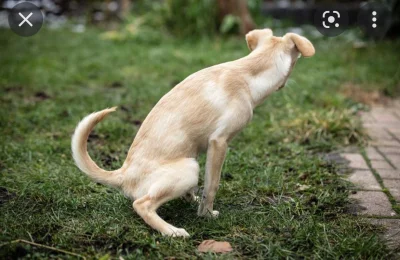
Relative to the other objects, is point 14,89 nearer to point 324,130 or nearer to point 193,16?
point 324,130

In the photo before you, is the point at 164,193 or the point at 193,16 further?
the point at 193,16

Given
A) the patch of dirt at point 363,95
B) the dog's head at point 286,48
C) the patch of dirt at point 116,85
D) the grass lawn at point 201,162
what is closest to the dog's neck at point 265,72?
the dog's head at point 286,48

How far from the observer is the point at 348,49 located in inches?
361

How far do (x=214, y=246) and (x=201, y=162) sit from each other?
1495 millimetres

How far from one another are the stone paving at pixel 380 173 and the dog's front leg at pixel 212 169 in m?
1.00

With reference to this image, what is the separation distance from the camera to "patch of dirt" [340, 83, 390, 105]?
19.9 ft

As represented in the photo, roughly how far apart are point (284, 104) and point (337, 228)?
315 centimetres

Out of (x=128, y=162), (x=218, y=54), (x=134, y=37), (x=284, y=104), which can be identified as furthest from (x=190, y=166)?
(x=134, y=37)

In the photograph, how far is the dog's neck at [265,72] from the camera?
117 inches

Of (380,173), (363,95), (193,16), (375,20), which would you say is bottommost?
(363,95)

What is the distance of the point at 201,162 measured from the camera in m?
4.01

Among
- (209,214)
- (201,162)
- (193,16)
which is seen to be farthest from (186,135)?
(193,16)

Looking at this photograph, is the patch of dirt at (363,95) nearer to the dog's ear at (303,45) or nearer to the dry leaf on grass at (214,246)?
the dog's ear at (303,45)

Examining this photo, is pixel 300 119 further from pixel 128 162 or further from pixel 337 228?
pixel 128 162
